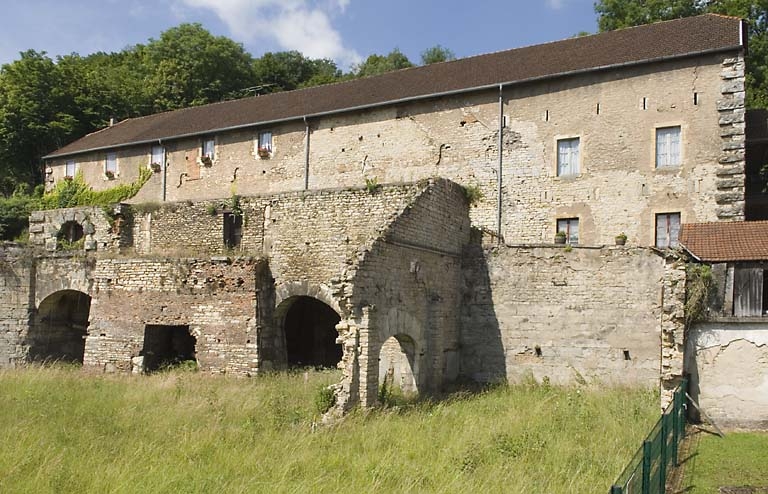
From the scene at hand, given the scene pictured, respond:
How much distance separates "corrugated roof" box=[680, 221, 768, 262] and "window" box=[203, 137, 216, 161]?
62.3 feet

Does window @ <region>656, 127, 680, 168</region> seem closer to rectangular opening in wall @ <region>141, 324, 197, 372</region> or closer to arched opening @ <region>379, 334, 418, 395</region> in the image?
arched opening @ <region>379, 334, 418, 395</region>

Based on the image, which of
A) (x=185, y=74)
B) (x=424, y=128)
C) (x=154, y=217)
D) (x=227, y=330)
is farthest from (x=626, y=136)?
(x=185, y=74)

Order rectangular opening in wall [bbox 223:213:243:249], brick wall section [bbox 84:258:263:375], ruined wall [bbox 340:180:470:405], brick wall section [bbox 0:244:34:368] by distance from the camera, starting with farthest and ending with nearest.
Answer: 1. brick wall section [bbox 0:244:34:368]
2. rectangular opening in wall [bbox 223:213:243:249]
3. brick wall section [bbox 84:258:263:375]
4. ruined wall [bbox 340:180:470:405]

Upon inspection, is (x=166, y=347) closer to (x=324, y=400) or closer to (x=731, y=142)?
(x=324, y=400)

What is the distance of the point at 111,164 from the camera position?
30656mm

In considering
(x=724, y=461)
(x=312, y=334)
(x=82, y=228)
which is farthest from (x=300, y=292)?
(x=82, y=228)

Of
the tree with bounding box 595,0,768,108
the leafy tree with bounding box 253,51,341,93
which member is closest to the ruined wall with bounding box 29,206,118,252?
the tree with bounding box 595,0,768,108

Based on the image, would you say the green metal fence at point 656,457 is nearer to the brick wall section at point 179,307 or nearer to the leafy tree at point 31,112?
the brick wall section at point 179,307

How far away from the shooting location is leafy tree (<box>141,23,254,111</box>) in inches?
1714

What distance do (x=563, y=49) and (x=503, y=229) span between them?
6994 millimetres

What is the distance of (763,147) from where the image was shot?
20.9 m

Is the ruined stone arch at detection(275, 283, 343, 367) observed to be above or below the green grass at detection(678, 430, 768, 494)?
above

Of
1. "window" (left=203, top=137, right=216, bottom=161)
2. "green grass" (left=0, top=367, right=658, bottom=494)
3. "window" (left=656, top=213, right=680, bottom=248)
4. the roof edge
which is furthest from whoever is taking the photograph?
"window" (left=203, top=137, right=216, bottom=161)

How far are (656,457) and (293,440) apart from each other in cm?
528
